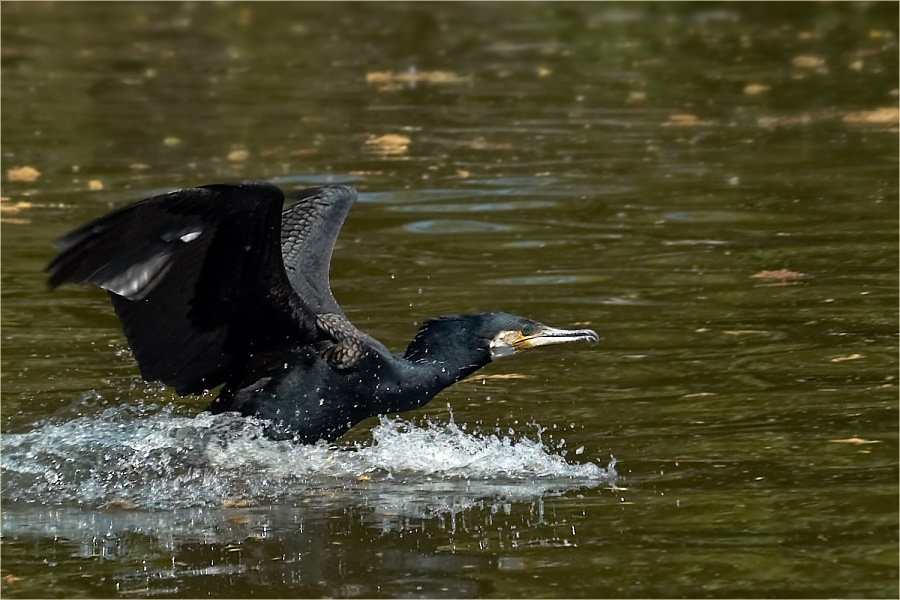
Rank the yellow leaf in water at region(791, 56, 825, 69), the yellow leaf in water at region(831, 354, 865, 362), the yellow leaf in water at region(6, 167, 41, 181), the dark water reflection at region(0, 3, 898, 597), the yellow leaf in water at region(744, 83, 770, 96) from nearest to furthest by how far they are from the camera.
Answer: the dark water reflection at region(0, 3, 898, 597) → the yellow leaf in water at region(831, 354, 865, 362) → the yellow leaf in water at region(6, 167, 41, 181) → the yellow leaf in water at region(744, 83, 770, 96) → the yellow leaf in water at region(791, 56, 825, 69)

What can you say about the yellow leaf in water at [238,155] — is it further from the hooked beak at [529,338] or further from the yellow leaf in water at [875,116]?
the hooked beak at [529,338]

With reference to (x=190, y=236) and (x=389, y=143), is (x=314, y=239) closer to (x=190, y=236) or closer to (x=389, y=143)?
(x=190, y=236)

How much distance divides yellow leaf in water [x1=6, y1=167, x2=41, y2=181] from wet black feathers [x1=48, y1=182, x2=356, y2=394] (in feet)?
17.8

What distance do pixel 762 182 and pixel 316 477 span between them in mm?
6155

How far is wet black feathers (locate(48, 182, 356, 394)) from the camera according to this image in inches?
254

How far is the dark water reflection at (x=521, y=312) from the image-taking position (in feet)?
20.5

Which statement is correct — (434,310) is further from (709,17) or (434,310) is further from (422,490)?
(709,17)

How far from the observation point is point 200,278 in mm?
6984

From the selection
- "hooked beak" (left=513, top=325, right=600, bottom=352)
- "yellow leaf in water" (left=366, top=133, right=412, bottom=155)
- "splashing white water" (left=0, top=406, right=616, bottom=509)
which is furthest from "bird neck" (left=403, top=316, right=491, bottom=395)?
"yellow leaf in water" (left=366, top=133, right=412, bottom=155)

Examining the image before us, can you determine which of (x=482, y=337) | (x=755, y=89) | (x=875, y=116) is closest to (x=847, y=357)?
(x=482, y=337)

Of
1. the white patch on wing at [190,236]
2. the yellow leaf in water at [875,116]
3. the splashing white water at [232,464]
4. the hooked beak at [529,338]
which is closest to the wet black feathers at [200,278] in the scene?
the white patch on wing at [190,236]

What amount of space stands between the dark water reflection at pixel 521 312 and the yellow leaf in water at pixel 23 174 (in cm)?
21

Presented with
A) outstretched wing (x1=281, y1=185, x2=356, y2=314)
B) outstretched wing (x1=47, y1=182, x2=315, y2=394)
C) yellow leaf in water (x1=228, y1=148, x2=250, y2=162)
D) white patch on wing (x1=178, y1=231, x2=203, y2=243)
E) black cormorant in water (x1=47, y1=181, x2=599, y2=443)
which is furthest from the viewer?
yellow leaf in water (x1=228, y1=148, x2=250, y2=162)

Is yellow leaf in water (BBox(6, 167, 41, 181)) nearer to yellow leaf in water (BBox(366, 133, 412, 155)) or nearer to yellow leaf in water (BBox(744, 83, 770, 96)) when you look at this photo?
yellow leaf in water (BBox(366, 133, 412, 155))
